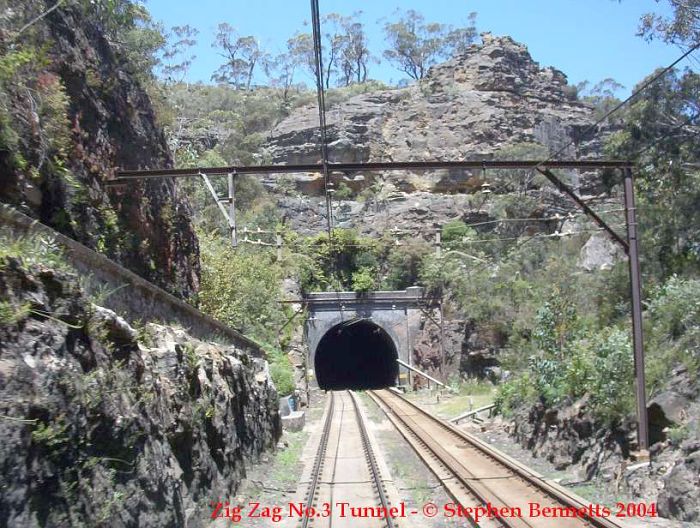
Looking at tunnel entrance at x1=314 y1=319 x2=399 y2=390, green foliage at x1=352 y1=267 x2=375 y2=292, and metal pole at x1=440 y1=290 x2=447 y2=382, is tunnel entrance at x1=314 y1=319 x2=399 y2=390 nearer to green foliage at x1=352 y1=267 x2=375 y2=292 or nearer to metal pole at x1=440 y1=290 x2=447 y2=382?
green foliage at x1=352 y1=267 x2=375 y2=292

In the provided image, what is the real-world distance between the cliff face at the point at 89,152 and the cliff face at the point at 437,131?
1257 inches

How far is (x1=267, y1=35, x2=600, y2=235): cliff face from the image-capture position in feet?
165

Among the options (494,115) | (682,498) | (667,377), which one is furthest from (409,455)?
(494,115)

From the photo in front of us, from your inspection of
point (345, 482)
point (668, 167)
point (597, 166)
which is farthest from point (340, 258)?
point (597, 166)

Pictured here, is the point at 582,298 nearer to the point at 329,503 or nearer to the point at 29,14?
the point at 329,503

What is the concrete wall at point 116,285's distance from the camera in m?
5.77

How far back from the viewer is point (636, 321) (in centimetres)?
1158

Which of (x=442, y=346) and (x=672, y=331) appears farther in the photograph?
(x=442, y=346)

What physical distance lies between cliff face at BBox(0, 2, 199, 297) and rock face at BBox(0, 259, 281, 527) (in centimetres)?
326

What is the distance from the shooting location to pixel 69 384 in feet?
16.6

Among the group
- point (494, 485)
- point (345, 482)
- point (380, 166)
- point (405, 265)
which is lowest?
point (345, 482)

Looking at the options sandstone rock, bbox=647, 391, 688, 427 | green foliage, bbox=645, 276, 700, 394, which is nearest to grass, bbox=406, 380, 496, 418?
green foliage, bbox=645, 276, 700, 394

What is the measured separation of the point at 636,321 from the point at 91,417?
9.17m

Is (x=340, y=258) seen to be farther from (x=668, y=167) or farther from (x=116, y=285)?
(x=116, y=285)
